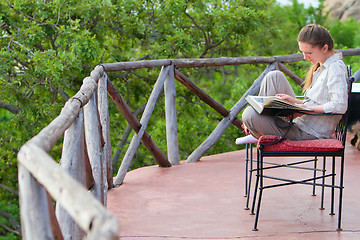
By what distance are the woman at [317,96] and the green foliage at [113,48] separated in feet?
11.5

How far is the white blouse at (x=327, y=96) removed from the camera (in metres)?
2.87

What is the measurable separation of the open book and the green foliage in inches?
138

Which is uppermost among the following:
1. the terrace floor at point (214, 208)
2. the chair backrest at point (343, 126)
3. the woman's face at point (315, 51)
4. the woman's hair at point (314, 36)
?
the woman's hair at point (314, 36)

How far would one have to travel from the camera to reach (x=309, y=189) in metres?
3.96

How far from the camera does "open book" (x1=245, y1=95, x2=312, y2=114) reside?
276cm

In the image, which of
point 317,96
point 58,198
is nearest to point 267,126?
point 317,96

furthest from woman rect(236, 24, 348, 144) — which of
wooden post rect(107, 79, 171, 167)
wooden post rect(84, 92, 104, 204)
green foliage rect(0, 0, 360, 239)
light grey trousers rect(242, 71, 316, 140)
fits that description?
green foliage rect(0, 0, 360, 239)

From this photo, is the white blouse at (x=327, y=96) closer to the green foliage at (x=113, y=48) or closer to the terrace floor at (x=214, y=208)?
the terrace floor at (x=214, y=208)

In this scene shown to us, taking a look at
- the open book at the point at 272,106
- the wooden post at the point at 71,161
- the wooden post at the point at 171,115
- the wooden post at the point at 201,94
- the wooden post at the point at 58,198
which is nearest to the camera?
the wooden post at the point at 58,198

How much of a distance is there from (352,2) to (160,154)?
48.1ft

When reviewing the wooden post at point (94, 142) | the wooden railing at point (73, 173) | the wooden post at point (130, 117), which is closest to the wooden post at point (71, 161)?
the wooden railing at point (73, 173)

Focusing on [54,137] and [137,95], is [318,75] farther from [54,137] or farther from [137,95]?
[137,95]

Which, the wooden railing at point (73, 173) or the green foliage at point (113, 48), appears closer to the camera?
the wooden railing at point (73, 173)

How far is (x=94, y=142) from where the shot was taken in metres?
3.18
